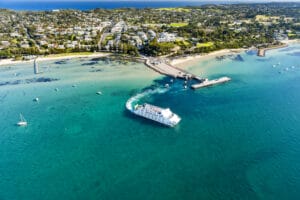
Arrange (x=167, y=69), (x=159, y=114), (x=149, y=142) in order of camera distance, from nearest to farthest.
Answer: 1. (x=149, y=142)
2. (x=159, y=114)
3. (x=167, y=69)

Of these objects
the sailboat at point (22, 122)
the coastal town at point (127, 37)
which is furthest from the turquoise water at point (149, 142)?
the coastal town at point (127, 37)

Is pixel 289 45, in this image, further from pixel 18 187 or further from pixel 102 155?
pixel 18 187

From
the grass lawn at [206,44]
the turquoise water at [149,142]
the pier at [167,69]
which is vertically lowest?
the turquoise water at [149,142]

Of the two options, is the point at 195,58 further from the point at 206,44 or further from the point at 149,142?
the point at 149,142

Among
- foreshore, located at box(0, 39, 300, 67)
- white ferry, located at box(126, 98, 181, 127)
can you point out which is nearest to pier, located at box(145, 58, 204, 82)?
foreshore, located at box(0, 39, 300, 67)

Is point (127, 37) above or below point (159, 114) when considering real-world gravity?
above

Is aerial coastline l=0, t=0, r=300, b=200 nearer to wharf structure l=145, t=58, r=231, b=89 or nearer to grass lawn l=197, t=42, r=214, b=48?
A: wharf structure l=145, t=58, r=231, b=89

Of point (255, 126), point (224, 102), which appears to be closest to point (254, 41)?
point (224, 102)

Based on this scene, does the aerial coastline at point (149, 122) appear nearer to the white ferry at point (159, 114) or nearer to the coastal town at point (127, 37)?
the white ferry at point (159, 114)

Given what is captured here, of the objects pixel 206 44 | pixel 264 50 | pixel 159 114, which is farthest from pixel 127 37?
pixel 159 114
